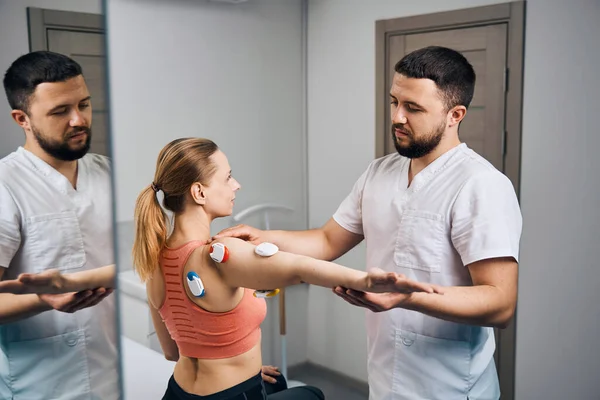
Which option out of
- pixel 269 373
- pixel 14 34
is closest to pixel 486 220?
pixel 269 373

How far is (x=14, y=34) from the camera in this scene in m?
0.64

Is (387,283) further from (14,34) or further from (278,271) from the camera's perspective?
(14,34)

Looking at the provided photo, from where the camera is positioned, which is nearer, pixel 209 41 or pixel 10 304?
pixel 10 304

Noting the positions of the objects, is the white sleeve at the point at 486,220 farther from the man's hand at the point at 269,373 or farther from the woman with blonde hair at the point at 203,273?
the man's hand at the point at 269,373

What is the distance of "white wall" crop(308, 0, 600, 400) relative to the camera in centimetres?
124

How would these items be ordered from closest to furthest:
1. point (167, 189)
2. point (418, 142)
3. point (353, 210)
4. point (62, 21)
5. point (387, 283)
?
point (62, 21), point (387, 283), point (167, 189), point (418, 142), point (353, 210)

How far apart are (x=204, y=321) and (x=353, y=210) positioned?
47cm

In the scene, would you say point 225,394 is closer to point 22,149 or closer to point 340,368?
point 340,368

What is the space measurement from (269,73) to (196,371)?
748 millimetres

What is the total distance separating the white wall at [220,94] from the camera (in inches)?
54.7

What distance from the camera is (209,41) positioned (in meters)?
1.47

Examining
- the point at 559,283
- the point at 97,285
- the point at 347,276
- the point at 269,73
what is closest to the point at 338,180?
the point at 269,73

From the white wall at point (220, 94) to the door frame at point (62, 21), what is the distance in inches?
26.9

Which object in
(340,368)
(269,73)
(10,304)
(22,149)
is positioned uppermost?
(269,73)
